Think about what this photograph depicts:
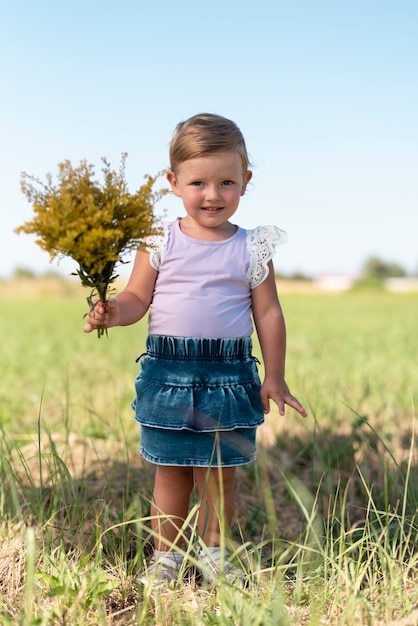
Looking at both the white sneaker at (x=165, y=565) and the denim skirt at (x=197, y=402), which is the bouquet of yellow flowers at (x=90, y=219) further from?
the white sneaker at (x=165, y=565)

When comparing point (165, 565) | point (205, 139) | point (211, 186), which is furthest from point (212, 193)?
point (165, 565)

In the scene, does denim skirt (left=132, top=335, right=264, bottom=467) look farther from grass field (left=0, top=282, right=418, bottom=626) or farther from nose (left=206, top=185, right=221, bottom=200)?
nose (left=206, top=185, right=221, bottom=200)

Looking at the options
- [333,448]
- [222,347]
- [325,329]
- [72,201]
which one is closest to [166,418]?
[222,347]

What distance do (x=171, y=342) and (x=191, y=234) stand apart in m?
0.40

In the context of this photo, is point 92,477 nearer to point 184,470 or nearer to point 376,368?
point 184,470

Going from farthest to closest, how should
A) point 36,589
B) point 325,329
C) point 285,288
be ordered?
point 285,288, point 325,329, point 36,589

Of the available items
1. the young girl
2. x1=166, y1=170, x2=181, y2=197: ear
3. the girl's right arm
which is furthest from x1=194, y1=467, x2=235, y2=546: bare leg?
x1=166, y1=170, x2=181, y2=197: ear

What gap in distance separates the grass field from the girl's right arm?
417 millimetres

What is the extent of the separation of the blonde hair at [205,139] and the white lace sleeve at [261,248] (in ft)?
0.75

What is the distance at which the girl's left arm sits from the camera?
93.3 inches

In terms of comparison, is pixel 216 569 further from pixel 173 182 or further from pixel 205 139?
pixel 205 139

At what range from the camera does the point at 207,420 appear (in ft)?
7.53

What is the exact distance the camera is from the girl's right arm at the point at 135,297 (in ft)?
7.15

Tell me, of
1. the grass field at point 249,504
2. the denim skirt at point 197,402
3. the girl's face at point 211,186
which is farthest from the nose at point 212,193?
the grass field at point 249,504
